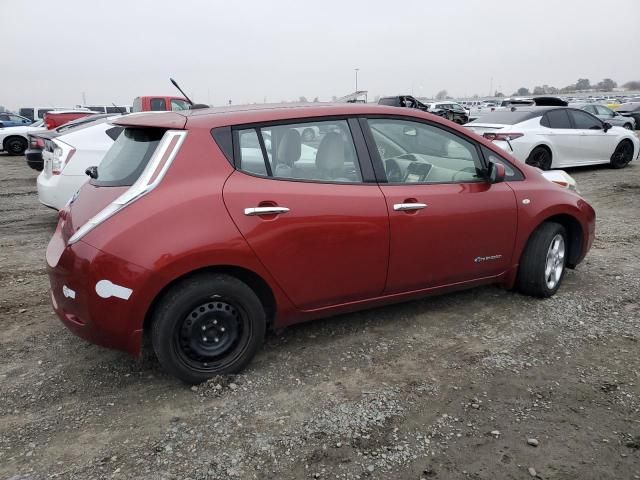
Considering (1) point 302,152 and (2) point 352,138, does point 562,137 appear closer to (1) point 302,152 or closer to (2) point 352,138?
(2) point 352,138

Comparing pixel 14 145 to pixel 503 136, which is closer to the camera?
pixel 503 136

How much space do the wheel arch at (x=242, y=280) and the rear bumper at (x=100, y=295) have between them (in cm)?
11

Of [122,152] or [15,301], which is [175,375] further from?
[15,301]

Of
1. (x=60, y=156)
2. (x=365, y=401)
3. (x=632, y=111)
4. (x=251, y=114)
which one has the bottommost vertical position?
(x=365, y=401)

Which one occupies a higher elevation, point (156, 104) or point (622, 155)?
point (156, 104)

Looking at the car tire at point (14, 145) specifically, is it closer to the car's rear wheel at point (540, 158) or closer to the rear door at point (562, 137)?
the car's rear wheel at point (540, 158)

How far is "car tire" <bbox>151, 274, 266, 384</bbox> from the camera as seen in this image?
286 cm

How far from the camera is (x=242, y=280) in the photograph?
310 cm

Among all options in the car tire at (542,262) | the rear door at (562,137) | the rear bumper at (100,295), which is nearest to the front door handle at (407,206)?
the car tire at (542,262)

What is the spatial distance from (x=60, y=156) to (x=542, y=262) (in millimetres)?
5546

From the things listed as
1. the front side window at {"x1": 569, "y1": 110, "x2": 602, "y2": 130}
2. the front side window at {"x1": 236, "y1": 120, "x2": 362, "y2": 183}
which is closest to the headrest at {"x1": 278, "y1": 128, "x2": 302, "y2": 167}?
the front side window at {"x1": 236, "y1": 120, "x2": 362, "y2": 183}

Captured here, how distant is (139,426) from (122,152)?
1.66 metres

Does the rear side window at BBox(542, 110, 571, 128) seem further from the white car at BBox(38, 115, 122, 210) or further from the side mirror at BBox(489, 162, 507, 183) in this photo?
the white car at BBox(38, 115, 122, 210)

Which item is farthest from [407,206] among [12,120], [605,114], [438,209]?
[12,120]
